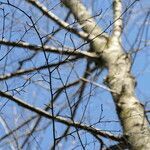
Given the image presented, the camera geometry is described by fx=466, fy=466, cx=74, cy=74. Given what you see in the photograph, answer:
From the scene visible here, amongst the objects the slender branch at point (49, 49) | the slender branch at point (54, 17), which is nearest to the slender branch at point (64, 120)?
the slender branch at point (49, 49)

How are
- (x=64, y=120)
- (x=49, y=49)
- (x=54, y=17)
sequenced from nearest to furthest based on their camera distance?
(x=64, y=120)
(x=49, y=49)
(x=54, y=17)

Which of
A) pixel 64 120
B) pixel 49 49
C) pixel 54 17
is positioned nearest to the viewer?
pixel 64 120

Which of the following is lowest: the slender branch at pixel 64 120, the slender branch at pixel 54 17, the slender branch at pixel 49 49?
the slender branch at pixel 64 120

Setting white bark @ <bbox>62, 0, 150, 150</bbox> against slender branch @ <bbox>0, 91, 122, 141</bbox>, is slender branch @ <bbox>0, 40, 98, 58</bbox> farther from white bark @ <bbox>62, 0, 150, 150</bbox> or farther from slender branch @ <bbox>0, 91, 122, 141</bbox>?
slender branch @ <bbox>0, 91, 122, 141</bbox>

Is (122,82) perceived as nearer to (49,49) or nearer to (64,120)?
(64,120)

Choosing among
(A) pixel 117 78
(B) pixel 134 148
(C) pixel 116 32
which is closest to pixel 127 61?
(A) pixel 117 78

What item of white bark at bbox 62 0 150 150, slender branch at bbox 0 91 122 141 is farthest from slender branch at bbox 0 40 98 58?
slender branch at bbox 0 91 122 141

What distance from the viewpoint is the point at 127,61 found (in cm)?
315

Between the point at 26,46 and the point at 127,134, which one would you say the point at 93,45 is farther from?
the point at 127,134

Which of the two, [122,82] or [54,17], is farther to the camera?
[54,17]

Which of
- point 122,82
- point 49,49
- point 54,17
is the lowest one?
point 122,82

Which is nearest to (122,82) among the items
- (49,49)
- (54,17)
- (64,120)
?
(64,120)

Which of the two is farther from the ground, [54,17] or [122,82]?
[54,17]

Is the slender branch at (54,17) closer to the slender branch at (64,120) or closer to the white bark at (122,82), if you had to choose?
the white bark at (122,82)
